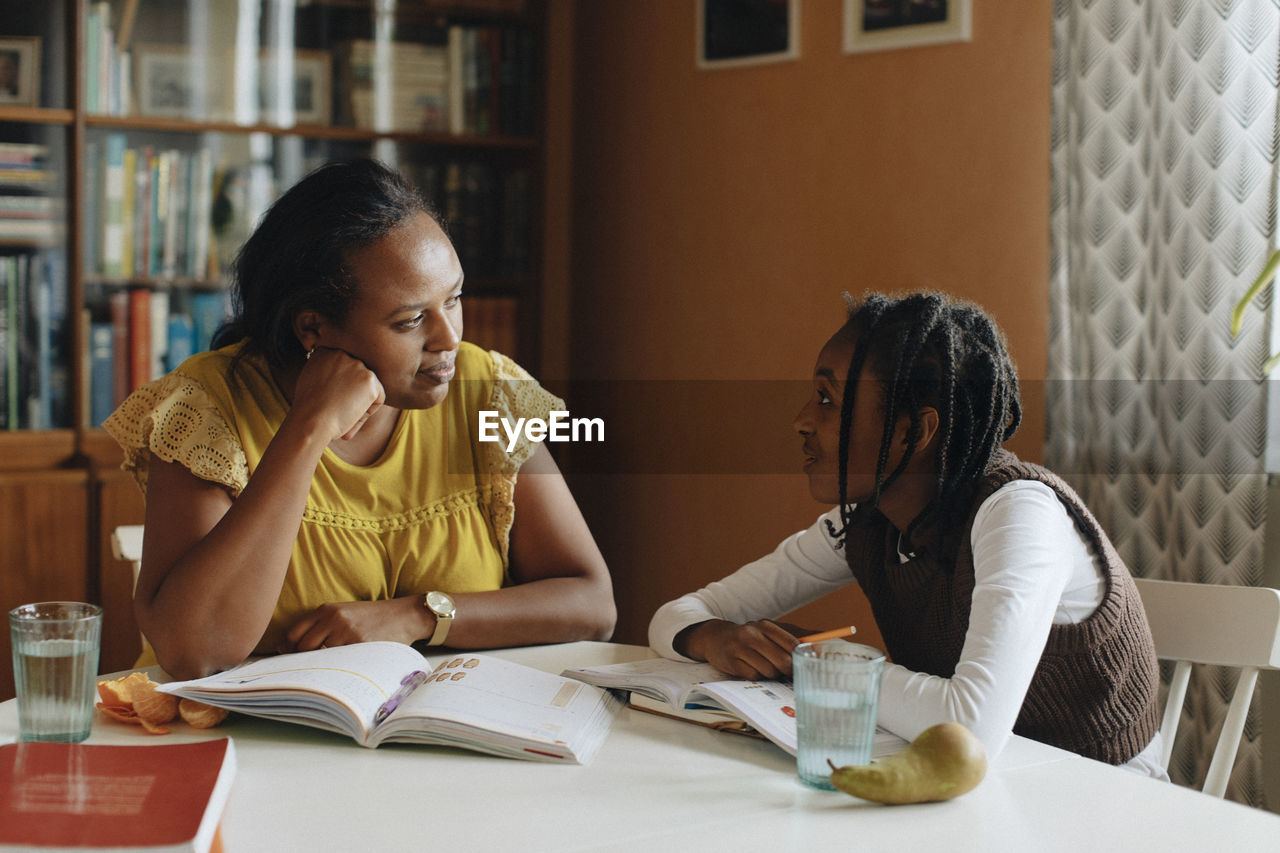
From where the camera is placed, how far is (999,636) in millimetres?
1083

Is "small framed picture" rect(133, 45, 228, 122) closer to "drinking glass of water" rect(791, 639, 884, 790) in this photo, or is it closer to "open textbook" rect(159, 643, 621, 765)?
"open textbook" rect(159, 643, 621, 765)

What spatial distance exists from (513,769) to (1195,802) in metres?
0.53

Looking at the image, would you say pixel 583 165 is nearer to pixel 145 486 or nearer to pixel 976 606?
pixel 145 486

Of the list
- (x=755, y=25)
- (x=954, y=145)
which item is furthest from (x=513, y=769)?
(x=755, y=25)

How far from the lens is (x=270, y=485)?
52.2 inches

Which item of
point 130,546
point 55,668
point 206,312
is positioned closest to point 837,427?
point 55,668

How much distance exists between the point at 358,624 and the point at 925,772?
659 mm

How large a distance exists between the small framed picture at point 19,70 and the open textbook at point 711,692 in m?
2.01

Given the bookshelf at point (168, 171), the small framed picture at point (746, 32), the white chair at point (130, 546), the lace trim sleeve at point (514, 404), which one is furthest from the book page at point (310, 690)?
the small framed picture at point (746, 32)

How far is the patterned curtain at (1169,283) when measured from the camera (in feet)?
6.61

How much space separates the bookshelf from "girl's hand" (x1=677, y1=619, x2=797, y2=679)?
1.77m

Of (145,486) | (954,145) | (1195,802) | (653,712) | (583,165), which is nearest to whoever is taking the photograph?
(1195,802)

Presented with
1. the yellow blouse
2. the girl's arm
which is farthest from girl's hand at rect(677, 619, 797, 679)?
the yellow blouse

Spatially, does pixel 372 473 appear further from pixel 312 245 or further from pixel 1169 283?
pixel 1169 283
